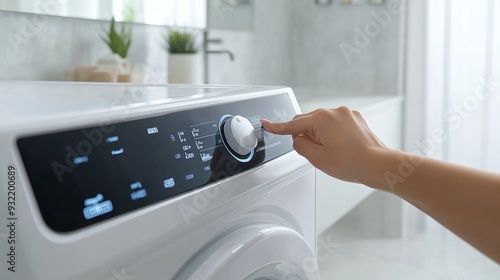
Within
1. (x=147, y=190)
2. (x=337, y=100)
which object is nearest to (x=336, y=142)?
(x=147, y=190)

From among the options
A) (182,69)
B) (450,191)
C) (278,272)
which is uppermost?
(182,69)

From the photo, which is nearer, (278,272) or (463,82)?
(278,272)

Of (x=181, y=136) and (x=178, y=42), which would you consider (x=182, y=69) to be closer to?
(x=178, y=42)

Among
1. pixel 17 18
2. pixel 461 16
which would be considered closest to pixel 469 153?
pixel 461 16

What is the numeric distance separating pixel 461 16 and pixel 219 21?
3.81ft

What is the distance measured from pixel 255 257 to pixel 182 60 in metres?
1.17

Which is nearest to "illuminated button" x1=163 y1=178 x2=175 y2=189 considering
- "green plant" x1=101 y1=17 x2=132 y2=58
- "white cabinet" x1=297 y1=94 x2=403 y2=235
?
"white cabinet" x1=297 y1=94 x2=403 y2=235

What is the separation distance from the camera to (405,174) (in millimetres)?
672

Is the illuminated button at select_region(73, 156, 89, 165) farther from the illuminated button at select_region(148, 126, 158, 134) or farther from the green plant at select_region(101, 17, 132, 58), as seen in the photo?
the green plant at select_region(101, 17, 132, 58)

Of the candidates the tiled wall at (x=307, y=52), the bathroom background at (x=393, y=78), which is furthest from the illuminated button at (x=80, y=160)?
the bathroom background at (x=393, y=78)

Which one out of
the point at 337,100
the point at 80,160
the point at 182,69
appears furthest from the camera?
the point at 337,100

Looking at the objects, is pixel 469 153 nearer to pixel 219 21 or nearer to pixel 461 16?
pixel 461 16

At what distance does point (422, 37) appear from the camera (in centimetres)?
264

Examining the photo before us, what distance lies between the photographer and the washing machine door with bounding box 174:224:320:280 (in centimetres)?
61
